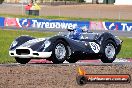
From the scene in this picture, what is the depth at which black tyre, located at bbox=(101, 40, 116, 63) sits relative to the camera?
18.2 m

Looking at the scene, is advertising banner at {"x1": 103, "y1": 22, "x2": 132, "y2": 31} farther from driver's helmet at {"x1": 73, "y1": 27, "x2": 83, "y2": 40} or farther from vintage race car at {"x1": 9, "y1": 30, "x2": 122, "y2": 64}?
driver's helmet at {"x1": 73, "y1": 27, "x2": 83, "y2": 40}

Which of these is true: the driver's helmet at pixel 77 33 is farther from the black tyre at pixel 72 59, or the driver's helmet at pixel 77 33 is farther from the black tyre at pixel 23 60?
the black tyre at pixel 23 60

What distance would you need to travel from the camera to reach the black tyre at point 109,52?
1823 cm

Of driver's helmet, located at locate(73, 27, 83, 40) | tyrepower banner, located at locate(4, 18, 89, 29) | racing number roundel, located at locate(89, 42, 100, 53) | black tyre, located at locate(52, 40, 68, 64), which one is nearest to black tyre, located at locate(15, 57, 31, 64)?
black tyre, located at locate(52, 40, 68, 64)

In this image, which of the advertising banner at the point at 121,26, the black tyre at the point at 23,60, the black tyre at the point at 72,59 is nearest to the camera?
the black tyre at the point at 23,60

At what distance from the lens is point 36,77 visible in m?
13.0

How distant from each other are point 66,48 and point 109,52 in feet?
7.00

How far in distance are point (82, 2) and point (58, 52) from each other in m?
88.8

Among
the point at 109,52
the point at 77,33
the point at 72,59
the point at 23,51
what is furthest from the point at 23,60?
the point at 109,52

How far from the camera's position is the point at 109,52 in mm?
18500

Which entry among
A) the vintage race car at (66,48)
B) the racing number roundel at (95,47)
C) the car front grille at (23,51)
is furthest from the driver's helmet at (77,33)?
the car front grille at (23,51)

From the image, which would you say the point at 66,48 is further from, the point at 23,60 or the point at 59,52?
the point at 23,60

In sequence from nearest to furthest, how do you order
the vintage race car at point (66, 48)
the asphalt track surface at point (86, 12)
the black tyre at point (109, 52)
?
the vintage race car at point (66, 48) < the black tyre at point (109, 52) < the asphalt track surface at point (86, 12)

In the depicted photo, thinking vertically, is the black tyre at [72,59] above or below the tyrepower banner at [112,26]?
above
